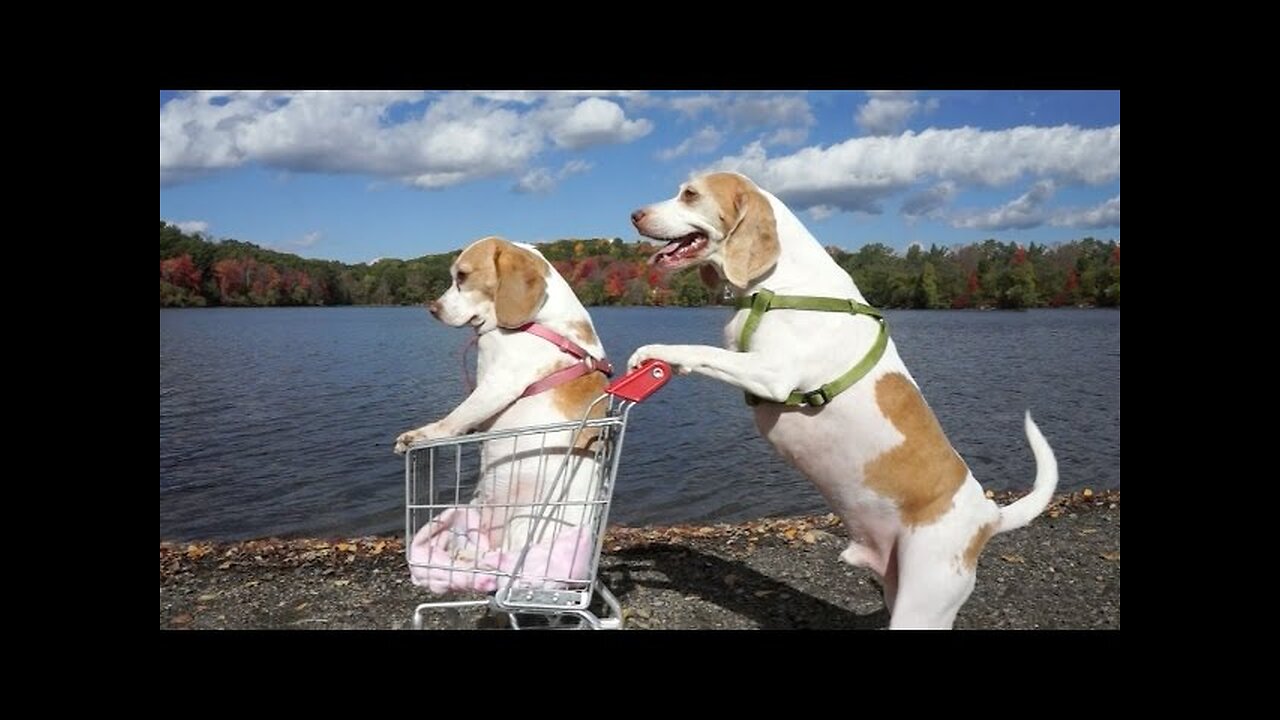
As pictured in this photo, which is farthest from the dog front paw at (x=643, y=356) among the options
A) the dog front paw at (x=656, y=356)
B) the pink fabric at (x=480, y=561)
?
the pink fabric at (x=480, y=561)

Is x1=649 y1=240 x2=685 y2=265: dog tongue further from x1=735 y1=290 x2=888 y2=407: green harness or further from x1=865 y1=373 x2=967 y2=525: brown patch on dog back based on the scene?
x1=865 y1=373 x2=967 y2=525: brown patch on dog back

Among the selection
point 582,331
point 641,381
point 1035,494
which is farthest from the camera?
point 582,331

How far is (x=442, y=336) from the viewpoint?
2277 cm

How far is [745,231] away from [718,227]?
0.40 feet

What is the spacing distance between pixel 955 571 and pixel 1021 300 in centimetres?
2680

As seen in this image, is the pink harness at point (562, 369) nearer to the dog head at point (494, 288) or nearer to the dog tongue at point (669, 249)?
the dog head at point (494, 288)

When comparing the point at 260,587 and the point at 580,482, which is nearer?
the point at 580,482

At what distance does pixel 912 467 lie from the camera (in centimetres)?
349

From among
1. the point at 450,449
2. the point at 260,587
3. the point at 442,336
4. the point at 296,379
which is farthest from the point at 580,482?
the point at 442,336

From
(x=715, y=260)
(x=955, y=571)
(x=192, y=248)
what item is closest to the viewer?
(x=955, y=571)

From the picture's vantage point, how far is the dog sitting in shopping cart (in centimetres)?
356

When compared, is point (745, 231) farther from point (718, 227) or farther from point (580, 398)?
point (580, 398)

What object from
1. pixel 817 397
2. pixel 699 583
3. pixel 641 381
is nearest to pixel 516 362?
pixel 641 381

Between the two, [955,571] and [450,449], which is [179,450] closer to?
A: [450,449]
